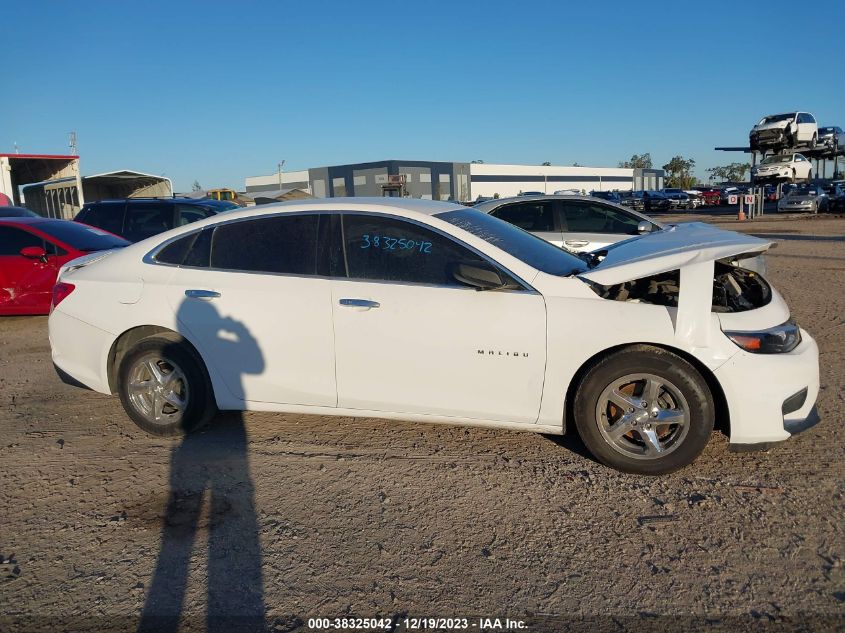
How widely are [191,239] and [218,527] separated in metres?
2.10

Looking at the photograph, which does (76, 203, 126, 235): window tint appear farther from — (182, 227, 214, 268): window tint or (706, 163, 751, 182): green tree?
(706, 163, 751, 182): green tree

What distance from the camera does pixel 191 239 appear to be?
178 inches

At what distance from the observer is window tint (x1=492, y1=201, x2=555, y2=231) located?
890 cm

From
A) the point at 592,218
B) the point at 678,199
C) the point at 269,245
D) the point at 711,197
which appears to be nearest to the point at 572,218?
the point at 592,218

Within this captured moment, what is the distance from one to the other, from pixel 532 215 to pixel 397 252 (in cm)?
528

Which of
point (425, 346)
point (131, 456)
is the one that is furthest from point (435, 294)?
point (131, 456)

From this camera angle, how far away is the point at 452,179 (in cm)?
8256

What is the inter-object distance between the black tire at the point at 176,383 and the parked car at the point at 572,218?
5183mm

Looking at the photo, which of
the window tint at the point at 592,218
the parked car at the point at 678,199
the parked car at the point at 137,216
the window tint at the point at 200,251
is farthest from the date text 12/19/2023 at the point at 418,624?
the parked car at the point at 678,199

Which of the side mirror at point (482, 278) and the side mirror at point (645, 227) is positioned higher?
the side mirror at point (645, 227)

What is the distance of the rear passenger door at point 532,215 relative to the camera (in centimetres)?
886

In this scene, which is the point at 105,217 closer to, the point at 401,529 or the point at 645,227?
the point at 645,227

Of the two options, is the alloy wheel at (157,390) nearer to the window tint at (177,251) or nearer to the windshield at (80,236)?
the window tint at (177,251)

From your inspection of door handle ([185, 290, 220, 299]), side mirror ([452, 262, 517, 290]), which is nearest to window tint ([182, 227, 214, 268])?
door handle ([185, 290, 220, 299])
